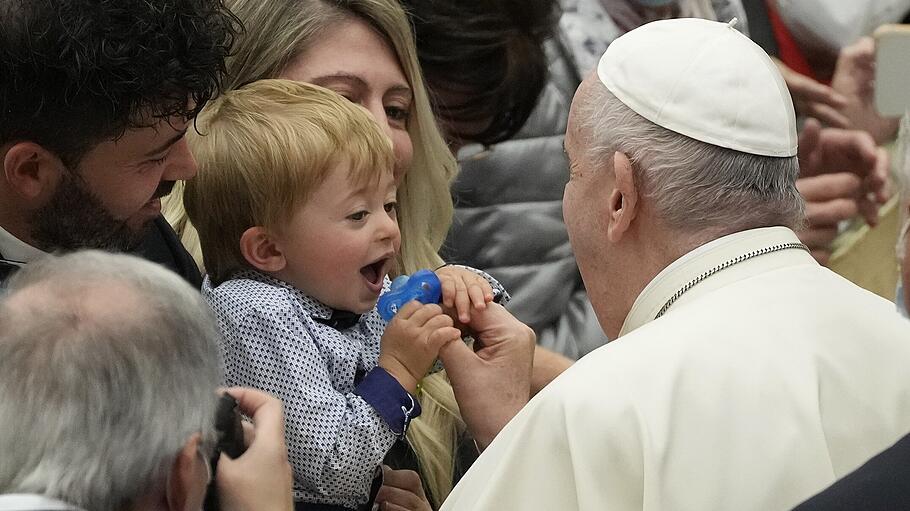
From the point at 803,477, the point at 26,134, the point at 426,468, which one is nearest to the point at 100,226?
the point at 26,134

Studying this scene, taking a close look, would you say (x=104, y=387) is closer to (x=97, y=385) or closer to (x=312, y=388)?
(x=97, y=385)

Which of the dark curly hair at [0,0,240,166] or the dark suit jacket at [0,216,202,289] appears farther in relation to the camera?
the dark suit jacket at [0,216,202,289]

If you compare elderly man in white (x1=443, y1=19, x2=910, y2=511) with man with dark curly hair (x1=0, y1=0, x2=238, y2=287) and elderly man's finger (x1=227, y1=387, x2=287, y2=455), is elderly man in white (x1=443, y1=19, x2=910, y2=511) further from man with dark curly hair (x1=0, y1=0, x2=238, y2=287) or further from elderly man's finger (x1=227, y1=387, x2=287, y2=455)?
man with dark curly hair (x1=0, y1=0, x2=238, y2=287)

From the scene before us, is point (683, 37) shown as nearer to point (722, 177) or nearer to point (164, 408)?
point (722, 177)

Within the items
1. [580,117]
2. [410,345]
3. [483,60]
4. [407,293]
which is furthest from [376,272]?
[483,60]

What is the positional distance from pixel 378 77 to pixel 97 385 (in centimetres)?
183

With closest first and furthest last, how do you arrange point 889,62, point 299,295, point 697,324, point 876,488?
point 876,488 < point 697,324 < point 299,295 < point 889,62

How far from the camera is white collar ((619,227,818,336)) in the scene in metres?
2.61

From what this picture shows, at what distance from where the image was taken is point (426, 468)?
128 inches

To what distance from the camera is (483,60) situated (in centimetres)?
466

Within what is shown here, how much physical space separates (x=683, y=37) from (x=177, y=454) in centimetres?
142

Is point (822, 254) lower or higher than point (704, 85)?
lower

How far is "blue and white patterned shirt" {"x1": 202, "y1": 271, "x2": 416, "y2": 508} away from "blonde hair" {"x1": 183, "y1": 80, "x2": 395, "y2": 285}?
0.52 ft

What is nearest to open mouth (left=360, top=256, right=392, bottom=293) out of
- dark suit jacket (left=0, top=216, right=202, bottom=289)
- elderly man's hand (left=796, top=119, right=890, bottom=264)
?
dark suit jacket (left=0, top=216, right=202, bottom=289)
